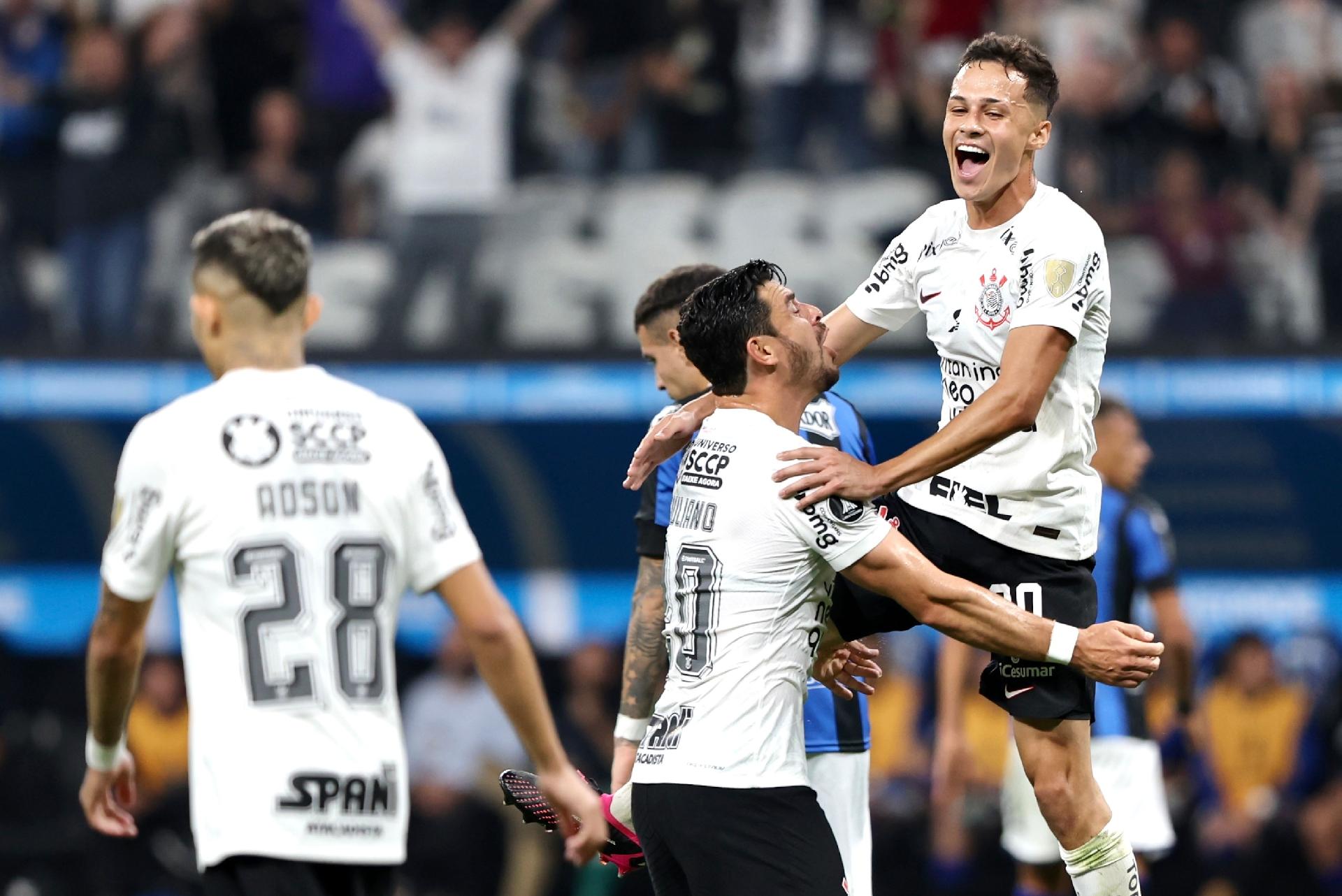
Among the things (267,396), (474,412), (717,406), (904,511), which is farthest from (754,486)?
(474,412)

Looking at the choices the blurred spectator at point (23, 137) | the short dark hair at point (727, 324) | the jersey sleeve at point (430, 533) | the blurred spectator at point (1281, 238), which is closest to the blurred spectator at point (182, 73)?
the blurred spectator at point (23, 137)

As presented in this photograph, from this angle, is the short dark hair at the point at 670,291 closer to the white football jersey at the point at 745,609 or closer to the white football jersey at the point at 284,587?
the white football jersey at the point at 745,609

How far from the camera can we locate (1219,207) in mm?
11766

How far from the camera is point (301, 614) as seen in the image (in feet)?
13.9

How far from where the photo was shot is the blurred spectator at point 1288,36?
12438 millimetres

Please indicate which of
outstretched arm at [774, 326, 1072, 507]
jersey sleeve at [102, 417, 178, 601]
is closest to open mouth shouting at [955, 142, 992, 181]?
outstretched arm at [774, 326, 1072, 507]

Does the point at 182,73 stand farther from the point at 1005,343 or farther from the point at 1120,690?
the point at 1005,343

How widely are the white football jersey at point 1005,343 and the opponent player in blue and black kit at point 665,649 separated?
1.88 feet

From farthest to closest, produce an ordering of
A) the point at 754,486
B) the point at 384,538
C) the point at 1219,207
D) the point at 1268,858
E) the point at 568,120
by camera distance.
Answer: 1. the point at 568,120
2. the point at 1219,207
3. the point at 1268,858
4. the point at 754,486
5. the point at 384,538

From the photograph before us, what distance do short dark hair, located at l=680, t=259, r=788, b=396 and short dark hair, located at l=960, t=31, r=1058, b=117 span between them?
89 centimetres

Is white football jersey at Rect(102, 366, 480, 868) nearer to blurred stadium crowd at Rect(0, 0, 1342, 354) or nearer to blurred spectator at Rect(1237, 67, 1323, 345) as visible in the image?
blurred stadium crowd at Rect(0, 0, 1342, 354)

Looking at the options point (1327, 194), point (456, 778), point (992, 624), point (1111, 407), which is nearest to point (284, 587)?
point (992, 624)

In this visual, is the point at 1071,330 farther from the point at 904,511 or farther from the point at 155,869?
the point at 155,869

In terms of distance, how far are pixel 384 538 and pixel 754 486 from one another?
3.46 feet
